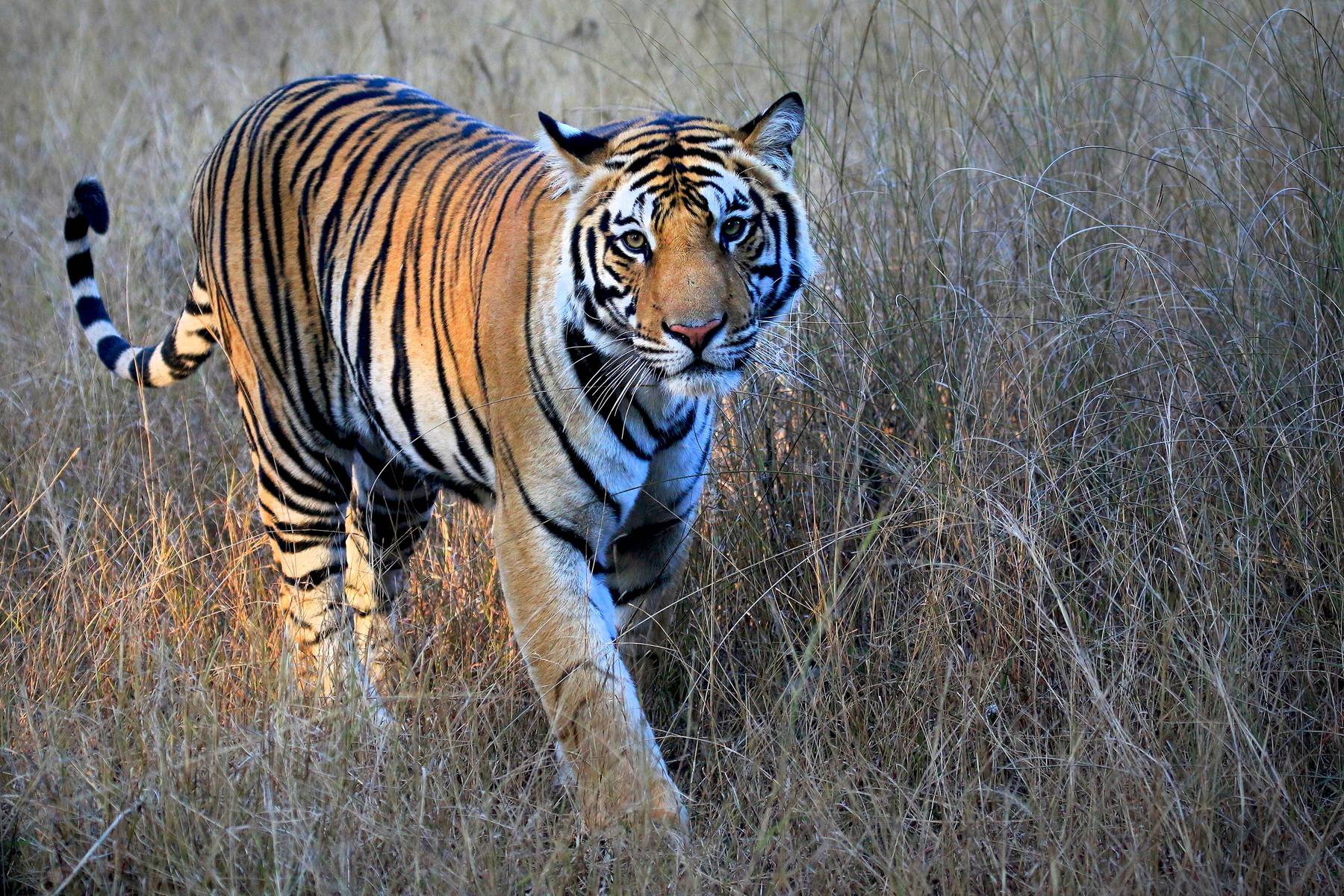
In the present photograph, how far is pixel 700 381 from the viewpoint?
2.63m

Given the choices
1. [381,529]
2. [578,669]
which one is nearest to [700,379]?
[578,669]

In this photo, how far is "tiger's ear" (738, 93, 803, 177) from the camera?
9.07ft

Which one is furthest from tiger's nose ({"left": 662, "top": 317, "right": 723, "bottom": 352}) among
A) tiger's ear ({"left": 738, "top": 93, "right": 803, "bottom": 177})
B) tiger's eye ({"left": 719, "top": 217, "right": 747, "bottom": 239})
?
tiger's ear ({"left": 738, "top": 93, "right": 803, "bottom": 177})

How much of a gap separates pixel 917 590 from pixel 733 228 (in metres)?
1.06

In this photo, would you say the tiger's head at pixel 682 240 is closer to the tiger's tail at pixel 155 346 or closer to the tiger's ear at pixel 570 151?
the tiger's ear at pixel 570 151

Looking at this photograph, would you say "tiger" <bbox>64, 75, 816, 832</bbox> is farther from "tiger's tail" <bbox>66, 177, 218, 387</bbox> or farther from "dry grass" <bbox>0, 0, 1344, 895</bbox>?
"dry grass" <bbox>0, 0, 1344, 895</bbox>

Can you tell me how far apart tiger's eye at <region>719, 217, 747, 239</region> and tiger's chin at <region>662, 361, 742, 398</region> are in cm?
29

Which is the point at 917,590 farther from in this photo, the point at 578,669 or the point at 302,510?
the point at 302,510

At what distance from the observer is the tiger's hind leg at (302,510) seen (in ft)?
11.4

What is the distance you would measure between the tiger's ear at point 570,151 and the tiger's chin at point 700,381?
510 mm

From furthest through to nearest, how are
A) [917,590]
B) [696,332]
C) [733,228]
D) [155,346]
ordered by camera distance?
[155,346]
[917,590]
[733,228]
[696,332]

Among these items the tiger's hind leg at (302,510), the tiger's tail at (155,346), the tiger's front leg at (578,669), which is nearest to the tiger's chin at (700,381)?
the tiger's front leg at (578,669)

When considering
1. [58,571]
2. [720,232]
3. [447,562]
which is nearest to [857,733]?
[720,232]

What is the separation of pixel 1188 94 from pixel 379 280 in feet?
7.69
